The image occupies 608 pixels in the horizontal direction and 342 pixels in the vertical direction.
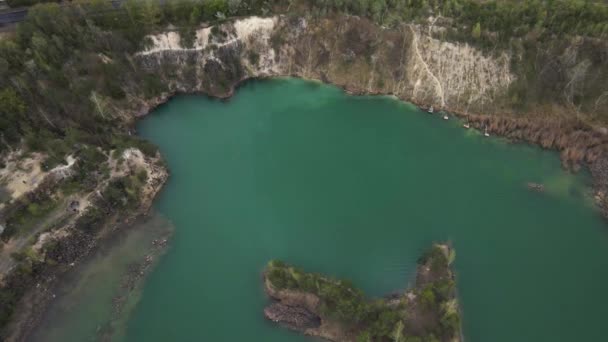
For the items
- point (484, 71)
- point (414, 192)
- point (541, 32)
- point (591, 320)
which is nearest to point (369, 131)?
point (414, 192)

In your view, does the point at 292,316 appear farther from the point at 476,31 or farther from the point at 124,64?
the point at 476,31

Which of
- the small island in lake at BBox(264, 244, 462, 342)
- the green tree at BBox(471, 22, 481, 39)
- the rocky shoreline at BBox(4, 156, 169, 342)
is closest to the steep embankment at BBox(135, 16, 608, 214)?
the green tree at BBox(471, 22, 481, 39)

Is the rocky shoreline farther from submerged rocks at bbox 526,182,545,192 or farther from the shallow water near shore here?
submerged rocks at bbox 526,182,545,192

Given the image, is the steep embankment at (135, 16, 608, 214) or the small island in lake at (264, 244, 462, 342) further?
the steep embankment at (135, 16, 608, 214)

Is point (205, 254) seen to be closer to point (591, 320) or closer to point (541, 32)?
point (591, 320)

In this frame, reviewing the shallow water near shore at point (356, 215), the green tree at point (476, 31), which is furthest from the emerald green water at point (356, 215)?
the green tree at point (476, 31)

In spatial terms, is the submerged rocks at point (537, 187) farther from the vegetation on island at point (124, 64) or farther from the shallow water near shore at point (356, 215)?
the vegetation on island at point (124, 64)
